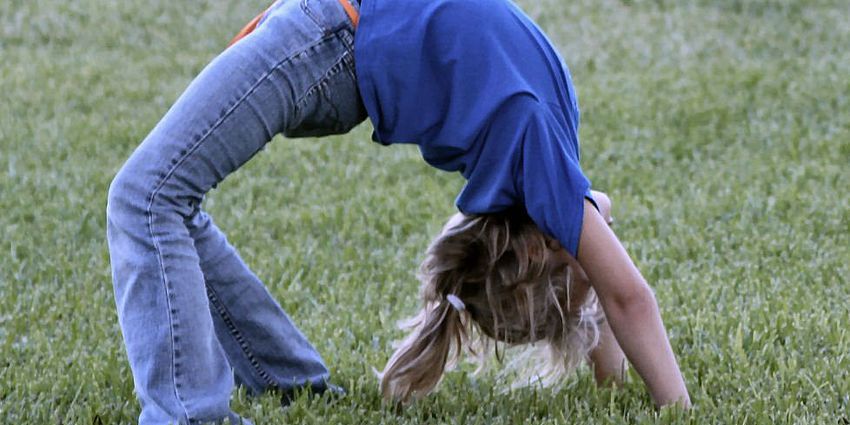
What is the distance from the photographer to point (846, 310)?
15.3 ft

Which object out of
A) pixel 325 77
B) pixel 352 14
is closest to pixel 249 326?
pixel 325 77

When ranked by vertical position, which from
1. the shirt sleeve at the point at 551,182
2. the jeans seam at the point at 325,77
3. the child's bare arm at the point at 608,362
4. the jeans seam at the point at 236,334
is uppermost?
the jeans seam at the point at 325,77

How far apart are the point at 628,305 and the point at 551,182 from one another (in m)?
0.43

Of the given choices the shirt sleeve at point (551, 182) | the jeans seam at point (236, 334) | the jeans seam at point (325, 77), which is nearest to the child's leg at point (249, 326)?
the jeans seam at point (236, 334)

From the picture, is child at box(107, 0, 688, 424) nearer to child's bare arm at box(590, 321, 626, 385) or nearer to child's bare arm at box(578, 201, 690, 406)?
child's bare arm at box(578, 201, 690, 406)

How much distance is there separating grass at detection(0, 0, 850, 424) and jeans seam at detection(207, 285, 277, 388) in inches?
4.1

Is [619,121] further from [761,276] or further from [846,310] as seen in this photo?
[846,310]

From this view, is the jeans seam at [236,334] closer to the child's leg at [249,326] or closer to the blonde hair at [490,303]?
the child's leg at [249,326]

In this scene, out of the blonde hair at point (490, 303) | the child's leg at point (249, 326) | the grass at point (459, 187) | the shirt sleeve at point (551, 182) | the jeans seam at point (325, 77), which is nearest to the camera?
the shirt sleeve at point (551, 182)

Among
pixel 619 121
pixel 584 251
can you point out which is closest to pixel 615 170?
pixel 619 121

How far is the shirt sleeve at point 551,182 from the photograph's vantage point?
3143 mm

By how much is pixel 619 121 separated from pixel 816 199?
1.74 meters

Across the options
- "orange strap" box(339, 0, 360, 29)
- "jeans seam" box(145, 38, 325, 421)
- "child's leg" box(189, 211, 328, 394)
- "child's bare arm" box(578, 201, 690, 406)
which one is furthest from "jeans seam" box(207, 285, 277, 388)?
"child's bare arm" box(578, 201, 690, 406)

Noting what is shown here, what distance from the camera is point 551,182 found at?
3146 millimetres
